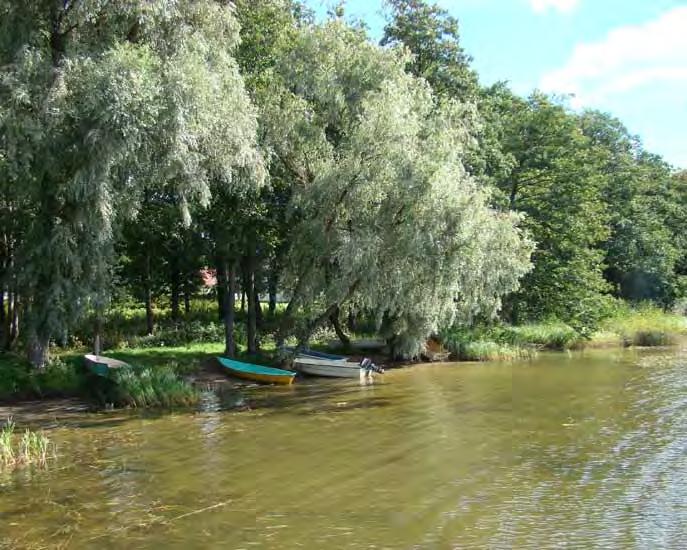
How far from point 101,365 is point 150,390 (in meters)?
2.37

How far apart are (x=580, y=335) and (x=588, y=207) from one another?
7863 millimetres

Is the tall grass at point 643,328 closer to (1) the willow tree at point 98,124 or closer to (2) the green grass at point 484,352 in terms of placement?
(2) the green grass at point 484,352

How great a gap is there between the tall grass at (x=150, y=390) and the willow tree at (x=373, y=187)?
19.9ft

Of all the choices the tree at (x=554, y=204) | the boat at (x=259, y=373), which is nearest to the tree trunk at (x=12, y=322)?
A: the boat at (x=259, y=373)

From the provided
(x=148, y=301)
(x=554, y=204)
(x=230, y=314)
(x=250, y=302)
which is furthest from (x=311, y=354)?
(x=554, y=204)

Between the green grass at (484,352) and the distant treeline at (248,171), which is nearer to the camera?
the distant treeline at (248,171)

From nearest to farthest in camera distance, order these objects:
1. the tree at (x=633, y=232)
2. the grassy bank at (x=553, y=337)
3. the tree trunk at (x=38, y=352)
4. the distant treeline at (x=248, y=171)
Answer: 1. the distant treeline at (x=248, y=171)
2. the tree trunk at (x=38, y=352)
3. the grassy bank at (x=553, y=337)
4. the tree at (x=633, y=232)

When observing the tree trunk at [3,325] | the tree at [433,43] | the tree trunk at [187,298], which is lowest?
the tree trunk at [3,325]

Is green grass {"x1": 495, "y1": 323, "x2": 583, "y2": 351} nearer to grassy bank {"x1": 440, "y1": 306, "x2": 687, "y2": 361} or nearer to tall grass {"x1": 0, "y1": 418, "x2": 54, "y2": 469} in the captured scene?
grassy bank {"x1": 440, "y1": 306, "x2": 687, "y2": 361}

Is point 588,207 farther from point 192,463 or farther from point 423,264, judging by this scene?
point 192,463

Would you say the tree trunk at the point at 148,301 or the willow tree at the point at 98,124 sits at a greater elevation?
the willow tree at the point at 98,124

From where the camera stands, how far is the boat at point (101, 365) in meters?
19.0

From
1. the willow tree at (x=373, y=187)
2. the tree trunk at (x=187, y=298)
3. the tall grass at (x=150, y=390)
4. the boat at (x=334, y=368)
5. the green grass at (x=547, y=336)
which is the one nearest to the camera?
the tall grass at (x=150, y=390)

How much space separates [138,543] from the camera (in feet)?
27.2
